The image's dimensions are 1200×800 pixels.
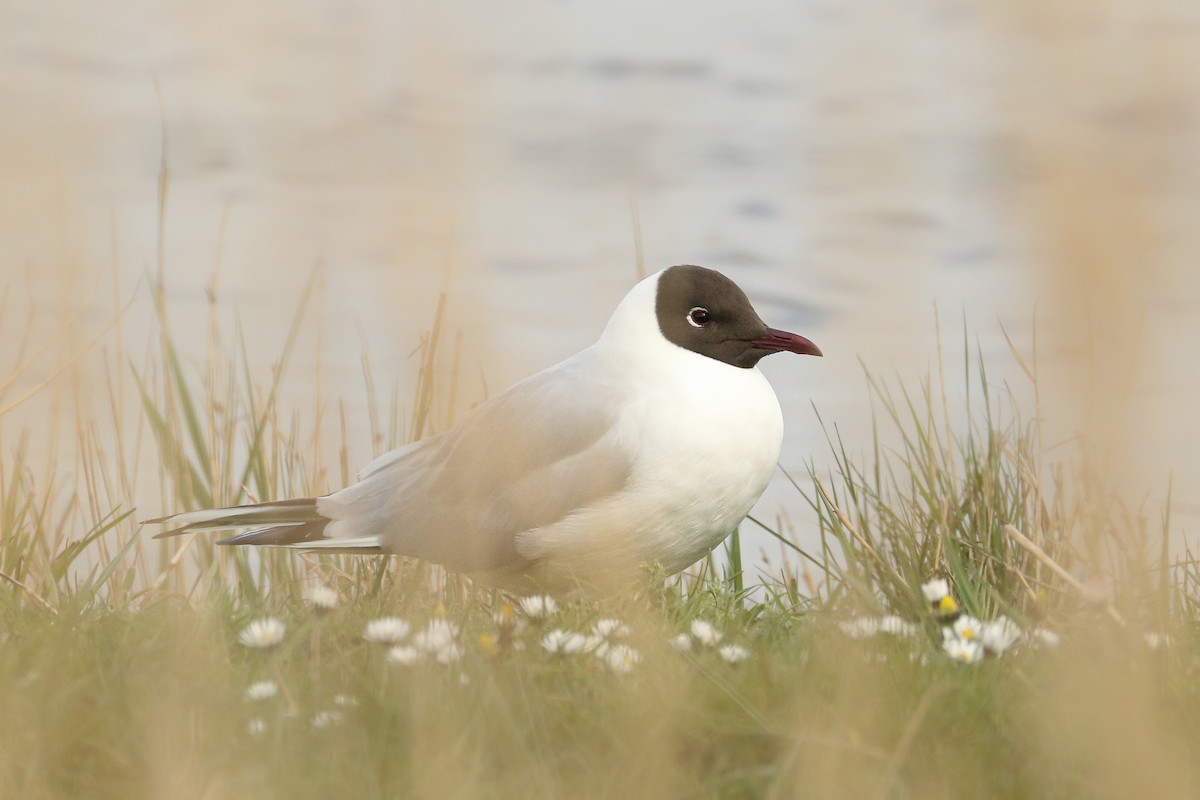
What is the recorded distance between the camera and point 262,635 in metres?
2.68

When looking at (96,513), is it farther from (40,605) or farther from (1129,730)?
(1129,730)

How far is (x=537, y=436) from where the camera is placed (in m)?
3.51

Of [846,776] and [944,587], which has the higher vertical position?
[846,776]

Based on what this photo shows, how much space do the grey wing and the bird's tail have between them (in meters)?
0.04

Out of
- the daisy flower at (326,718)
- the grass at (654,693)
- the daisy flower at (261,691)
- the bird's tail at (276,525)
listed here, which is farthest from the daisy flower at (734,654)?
the bird's tail at (276,525)

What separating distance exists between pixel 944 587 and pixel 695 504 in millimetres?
653

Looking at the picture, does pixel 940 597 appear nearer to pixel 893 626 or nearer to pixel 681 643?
pixel 893 626

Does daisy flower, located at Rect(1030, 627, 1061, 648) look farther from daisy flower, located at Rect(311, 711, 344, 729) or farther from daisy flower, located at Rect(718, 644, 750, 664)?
daisy flower, located at Rect(311, 711, 344, 729)

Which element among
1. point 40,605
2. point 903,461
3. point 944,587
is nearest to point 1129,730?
point 944,587

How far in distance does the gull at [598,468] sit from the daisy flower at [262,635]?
34.1 inches

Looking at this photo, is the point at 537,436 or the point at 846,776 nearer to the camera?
the point at 846,776

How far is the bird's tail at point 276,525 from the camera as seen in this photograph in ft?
12.0

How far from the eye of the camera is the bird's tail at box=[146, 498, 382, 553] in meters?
3.66

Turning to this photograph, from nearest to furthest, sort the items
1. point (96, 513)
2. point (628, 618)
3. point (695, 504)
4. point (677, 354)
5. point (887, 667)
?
point (887, 667) < point (628, 618) < point (695, 504) < point (677, 354) < point (96, 513)
